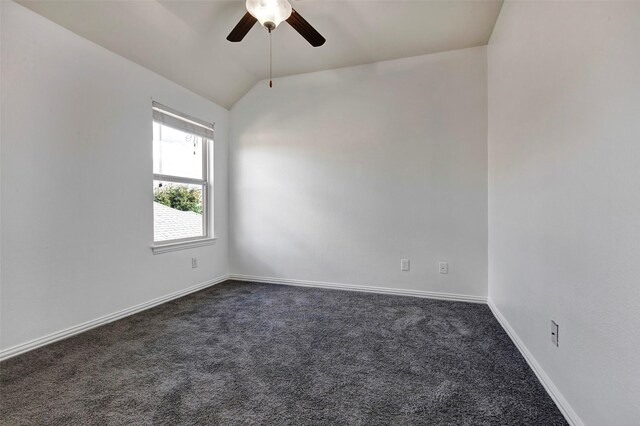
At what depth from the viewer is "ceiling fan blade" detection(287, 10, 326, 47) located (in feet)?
6.50

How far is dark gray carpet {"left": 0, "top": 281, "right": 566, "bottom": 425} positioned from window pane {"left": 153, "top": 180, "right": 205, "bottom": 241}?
3.07ft

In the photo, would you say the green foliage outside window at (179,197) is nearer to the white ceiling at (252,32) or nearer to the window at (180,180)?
the window at (180,180)

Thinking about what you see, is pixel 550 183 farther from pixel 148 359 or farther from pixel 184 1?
pixel 184 1

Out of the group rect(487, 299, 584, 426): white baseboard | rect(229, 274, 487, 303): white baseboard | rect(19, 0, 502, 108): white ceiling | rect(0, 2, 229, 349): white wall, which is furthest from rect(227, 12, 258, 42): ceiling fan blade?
rect(487, 299, 584, 426): white baseboard

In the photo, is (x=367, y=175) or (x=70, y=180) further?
(x=367, y=175)

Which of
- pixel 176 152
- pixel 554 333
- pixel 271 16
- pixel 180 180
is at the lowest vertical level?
pixel 554 333

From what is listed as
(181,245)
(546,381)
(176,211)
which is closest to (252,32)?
(176,211)

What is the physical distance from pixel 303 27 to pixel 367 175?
1.65 metres

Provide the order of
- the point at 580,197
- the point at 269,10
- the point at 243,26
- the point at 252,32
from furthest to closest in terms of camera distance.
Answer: the point at 252,32 < the point at 243,26 < the point at 269,10 < the point at 580,197

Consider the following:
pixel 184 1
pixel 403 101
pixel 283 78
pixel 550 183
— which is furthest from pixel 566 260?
pixel 283 78

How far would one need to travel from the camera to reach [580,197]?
1209 millimetres

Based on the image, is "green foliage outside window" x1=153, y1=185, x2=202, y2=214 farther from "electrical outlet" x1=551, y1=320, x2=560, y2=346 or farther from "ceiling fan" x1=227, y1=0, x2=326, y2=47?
"electrical outlet" x1=551, y1=320, x2=560, y2=346

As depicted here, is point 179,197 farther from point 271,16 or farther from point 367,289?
point 367,289

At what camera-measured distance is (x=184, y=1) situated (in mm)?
2303
